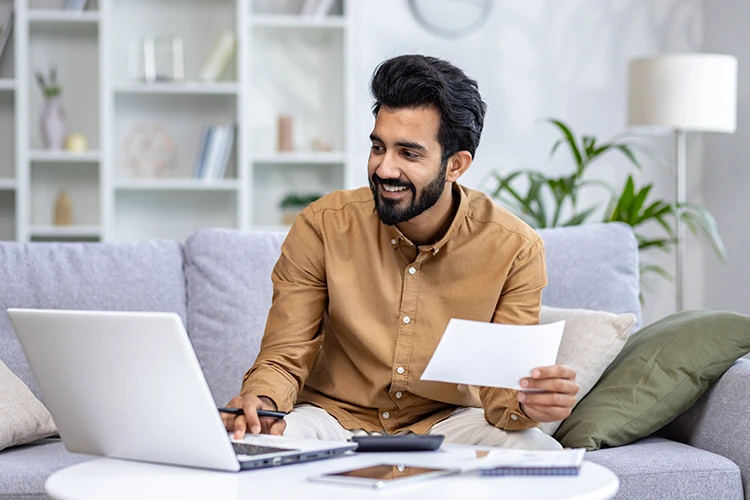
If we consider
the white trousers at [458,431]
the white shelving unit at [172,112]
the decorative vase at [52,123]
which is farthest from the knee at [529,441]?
the decorative vase at [52,123]

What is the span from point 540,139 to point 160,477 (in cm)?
325

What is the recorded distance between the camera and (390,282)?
5.93 feet

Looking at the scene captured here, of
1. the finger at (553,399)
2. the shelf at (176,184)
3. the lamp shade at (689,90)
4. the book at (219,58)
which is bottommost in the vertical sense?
the finger at (553,399)

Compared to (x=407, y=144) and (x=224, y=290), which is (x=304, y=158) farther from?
(x=407, y=144)

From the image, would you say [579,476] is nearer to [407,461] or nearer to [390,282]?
[407,461]

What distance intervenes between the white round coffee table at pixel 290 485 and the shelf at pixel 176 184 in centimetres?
267

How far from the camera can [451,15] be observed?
4.07 meters

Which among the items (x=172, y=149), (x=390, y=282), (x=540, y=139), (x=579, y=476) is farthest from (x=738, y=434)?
(x=172, y=149)

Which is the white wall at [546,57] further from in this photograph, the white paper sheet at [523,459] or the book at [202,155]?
the white paper sheet at [523,459]

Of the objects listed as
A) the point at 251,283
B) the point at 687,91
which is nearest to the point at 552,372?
the point at 251,283

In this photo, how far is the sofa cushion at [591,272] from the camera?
7.48 ft

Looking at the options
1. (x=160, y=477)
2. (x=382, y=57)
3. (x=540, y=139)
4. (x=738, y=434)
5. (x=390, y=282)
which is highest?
(x=382, y=57)

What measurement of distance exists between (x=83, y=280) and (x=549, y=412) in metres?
1.19

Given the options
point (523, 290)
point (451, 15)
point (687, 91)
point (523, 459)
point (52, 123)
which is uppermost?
point (451, 15)
